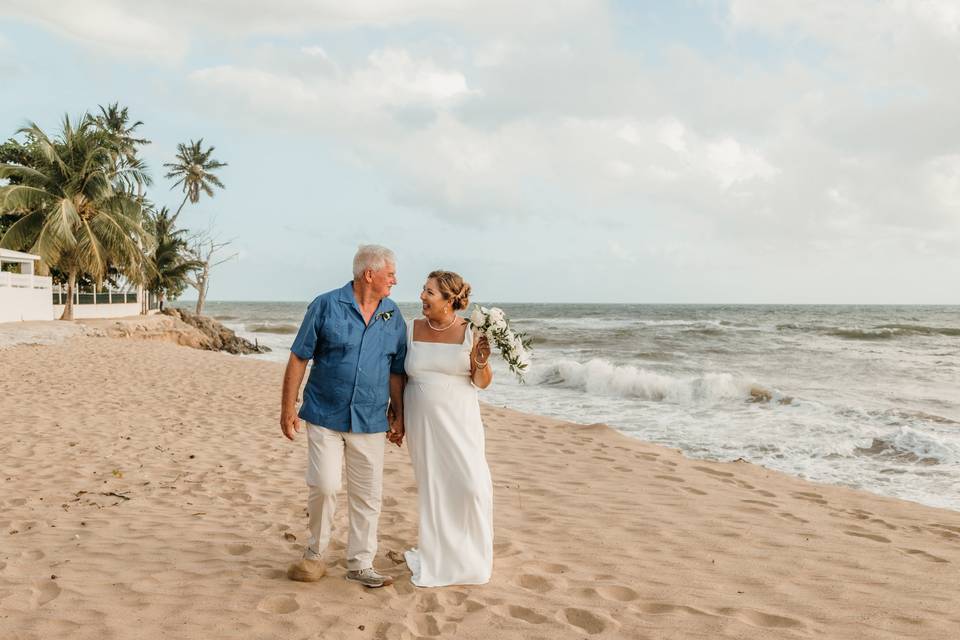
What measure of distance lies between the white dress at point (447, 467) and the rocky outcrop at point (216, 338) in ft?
84.7

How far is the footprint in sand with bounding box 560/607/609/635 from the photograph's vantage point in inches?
126

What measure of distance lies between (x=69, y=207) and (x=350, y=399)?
86.0 feet

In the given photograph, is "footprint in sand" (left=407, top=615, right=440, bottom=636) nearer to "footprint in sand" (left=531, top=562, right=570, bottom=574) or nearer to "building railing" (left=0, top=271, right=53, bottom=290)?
"footprint in sand" (left=531, top=562, right=570, bottom=574)

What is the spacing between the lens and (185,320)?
32.9 metres

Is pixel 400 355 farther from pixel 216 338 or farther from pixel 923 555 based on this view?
pixel 216 338

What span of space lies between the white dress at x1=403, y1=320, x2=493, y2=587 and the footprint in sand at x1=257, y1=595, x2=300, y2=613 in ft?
2.11

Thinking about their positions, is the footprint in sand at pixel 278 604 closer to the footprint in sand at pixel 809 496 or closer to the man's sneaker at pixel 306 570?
the man's sneaker at pixel 306 570

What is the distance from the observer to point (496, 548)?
4.36m

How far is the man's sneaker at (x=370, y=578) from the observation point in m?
3.58

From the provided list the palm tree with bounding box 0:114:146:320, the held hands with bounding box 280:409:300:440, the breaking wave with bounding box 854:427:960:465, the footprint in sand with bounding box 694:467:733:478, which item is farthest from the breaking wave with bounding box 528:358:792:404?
the palm tree with bounding box 0:114:146:320

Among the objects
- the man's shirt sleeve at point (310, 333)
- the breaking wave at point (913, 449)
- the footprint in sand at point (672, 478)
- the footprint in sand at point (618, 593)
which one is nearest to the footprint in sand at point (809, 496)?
the footprint in sand at point (672, 478)

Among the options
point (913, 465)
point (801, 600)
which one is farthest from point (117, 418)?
point (913, 465)

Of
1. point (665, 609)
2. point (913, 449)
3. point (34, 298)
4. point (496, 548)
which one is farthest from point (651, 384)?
point (34, 298)

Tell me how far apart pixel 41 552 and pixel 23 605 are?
88 centimetres
